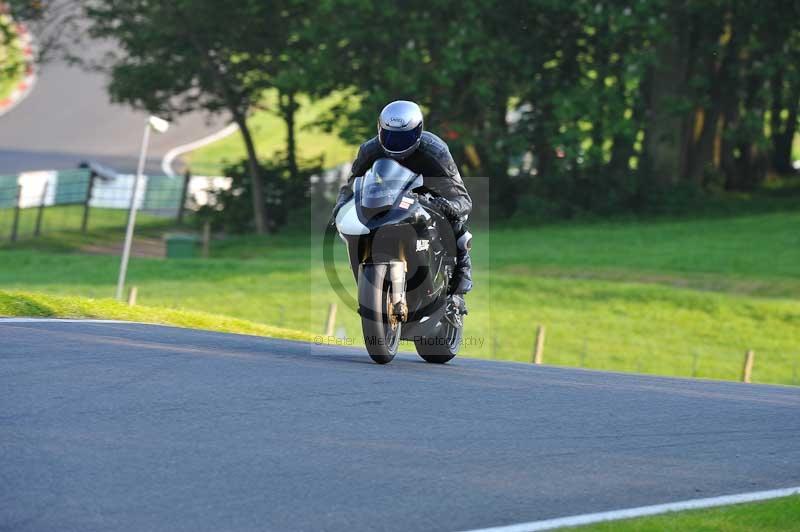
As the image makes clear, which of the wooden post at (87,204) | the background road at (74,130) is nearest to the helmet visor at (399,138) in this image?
the wooden post at (87,204)

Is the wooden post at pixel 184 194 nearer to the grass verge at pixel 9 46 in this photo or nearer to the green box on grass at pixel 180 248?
the grass verge at pixel 9 46

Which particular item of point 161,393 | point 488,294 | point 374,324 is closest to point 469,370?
point 374,324

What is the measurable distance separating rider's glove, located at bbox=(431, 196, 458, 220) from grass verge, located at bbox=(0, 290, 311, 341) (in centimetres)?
449

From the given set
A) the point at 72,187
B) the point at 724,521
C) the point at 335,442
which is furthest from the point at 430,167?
the point at 72,187

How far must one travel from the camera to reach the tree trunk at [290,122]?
46156 mm

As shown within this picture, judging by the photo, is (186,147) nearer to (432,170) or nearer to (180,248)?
(180,248)

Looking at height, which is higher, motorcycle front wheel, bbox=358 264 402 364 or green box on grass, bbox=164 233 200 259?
green box on grass, bbox=164 233 200 259

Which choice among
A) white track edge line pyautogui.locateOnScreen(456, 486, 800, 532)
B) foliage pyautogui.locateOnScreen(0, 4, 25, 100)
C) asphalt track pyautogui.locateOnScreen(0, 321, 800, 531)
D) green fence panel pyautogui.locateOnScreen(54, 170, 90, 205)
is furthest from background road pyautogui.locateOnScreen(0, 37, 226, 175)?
white track edge line pyautogui.locateOnScreen(456, 486, 800, 532)

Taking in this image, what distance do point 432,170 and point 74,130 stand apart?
5515cm

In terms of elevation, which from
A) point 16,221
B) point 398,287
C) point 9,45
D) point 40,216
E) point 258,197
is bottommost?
point 398,287

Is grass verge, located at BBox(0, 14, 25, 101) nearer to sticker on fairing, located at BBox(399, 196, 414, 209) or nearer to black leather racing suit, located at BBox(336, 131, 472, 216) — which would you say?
black leather racing suit, located at BBox(336, 131, 472, 216)

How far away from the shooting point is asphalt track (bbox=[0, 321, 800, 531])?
6.45 metres

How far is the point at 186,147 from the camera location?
6525 cm

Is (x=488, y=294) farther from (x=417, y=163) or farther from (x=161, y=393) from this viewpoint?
(x=161, y=393)
